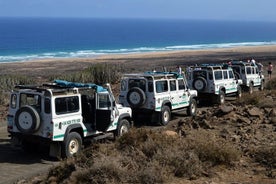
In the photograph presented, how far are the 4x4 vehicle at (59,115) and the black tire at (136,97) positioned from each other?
124 inches

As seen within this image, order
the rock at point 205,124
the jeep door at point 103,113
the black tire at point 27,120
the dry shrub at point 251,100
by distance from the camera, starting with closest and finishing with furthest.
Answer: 1. the black tire at point 27,120
2. the jeep door at point 103,113
3. the rock at point 205,124
4. the dry shrub at point 251,100

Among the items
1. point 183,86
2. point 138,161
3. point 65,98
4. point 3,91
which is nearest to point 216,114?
point 183,86

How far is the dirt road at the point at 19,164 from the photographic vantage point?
11088mm

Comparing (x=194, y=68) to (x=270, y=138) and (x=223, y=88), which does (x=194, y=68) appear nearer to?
(x=223, y=88)

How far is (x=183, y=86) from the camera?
18.9 meters

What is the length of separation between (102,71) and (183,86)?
1249 cm

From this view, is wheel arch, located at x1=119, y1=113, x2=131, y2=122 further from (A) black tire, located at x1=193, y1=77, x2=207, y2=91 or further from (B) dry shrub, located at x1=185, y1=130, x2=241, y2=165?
(A) black tire, located at x1=193, y1=77, x2=207, y2=91

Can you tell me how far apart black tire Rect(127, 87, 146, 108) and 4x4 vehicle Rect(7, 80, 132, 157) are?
10.3ft

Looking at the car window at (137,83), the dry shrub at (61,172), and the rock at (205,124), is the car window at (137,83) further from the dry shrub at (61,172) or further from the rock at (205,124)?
the dry shrub at (61,172)

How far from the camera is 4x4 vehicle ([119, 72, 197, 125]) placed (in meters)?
17.1

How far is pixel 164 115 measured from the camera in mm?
17594

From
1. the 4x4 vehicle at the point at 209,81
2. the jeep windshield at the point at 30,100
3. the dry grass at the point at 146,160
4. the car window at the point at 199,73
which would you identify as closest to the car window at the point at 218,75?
the 4x4 vehicle at the point at 209,81

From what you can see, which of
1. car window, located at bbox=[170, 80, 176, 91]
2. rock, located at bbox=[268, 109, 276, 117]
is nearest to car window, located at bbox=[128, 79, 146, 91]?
car window, located at bbox=[170, 80, 176, 91]

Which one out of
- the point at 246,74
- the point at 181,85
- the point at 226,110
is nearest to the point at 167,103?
the point at 181,85
